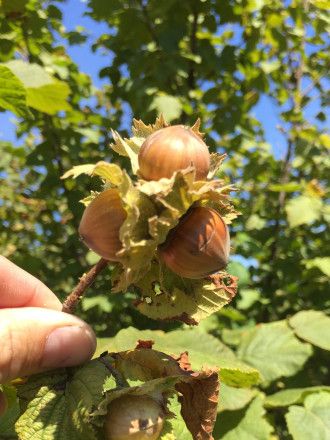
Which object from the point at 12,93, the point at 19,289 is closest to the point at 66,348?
the point at 19,289

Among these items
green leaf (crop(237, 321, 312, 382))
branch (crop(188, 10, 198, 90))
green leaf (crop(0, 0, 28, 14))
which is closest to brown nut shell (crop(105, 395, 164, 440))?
green leaf (crop(237, 321, 312, 382))

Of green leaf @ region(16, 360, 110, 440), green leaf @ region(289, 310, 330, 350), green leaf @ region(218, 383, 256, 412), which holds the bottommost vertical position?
green leaf @ region(289, 310, 330, 350)

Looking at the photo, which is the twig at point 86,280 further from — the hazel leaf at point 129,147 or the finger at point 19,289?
the finger at point 19,289

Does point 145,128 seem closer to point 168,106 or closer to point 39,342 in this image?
point 39,342

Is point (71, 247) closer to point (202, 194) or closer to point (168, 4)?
point (168, 4)

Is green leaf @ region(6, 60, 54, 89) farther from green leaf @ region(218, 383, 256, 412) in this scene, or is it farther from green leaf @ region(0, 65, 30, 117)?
green leaf @ region(218, 383, 256, 412)

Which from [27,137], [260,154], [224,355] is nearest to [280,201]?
[260,154]
